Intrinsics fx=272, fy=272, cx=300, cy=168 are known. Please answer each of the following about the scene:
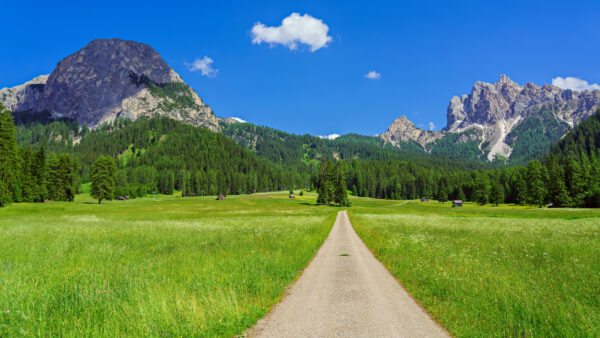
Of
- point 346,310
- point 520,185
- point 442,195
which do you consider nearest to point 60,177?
point 346,310

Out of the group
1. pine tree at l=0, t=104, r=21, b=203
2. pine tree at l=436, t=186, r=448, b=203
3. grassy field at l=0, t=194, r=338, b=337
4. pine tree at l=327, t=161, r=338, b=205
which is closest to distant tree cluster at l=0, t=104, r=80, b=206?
pine tree at l=0, t=104, r=21, b=203

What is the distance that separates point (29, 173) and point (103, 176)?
1647cm

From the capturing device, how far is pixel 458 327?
6738 mm

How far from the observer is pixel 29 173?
70.6 m

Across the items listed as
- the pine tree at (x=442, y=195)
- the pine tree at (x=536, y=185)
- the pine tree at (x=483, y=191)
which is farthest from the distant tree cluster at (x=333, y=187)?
the pine tree at (x=442, y=195)

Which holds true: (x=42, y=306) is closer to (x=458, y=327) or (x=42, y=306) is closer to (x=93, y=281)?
(x=93, y=281)

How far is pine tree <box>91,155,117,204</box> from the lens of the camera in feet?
244

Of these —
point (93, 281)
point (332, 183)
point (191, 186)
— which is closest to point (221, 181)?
point (191, 186)

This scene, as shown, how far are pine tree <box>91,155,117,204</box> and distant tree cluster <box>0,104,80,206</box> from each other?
40.2 ft

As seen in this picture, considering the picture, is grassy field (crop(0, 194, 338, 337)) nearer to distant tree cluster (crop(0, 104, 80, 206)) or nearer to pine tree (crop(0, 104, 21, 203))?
pine tree (crop(0, 104, 21, 203))

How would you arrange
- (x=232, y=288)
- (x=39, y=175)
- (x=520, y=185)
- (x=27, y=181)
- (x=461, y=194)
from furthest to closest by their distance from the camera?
(x=461, y=194), (x=520, y=185), (x=39, y=175), (x=27, y=181), (x=232, y=288)

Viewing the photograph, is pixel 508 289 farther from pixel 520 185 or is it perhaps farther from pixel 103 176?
pixel 520 185

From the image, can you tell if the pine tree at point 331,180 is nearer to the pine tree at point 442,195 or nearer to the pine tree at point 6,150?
the pine tree at point 6,150

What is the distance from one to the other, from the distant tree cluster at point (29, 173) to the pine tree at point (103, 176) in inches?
482
